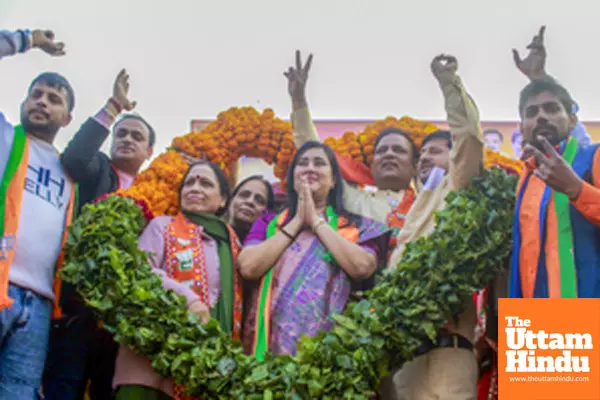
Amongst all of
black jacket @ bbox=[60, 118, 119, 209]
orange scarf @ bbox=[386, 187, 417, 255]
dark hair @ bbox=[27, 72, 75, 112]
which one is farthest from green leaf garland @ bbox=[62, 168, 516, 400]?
dark hair @ bbox=[27, 72, 75, 112]

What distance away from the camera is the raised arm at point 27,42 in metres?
4.57

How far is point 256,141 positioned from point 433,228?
7.45 ft

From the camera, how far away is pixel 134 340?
4141mm

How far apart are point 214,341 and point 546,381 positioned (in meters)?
1.83

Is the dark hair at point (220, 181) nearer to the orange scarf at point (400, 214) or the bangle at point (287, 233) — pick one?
the bangle at point (287, 233)

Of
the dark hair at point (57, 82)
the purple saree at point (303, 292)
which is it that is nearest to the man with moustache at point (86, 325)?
the dark hair at point (57, 82)

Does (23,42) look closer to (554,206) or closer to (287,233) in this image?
(287,233)

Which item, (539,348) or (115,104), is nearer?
(539,348)

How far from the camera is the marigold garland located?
6.02m

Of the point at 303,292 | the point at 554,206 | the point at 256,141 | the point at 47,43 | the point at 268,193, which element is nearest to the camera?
the point at 554,206

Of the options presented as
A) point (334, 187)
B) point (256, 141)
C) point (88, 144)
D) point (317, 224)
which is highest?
point (256, 141)

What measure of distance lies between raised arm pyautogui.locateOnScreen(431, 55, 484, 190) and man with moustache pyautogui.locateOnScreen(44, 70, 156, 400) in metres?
2.20

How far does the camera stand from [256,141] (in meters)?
6.30

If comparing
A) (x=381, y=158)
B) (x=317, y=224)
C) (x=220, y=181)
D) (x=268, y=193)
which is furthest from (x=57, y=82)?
(x=381, y=158)
